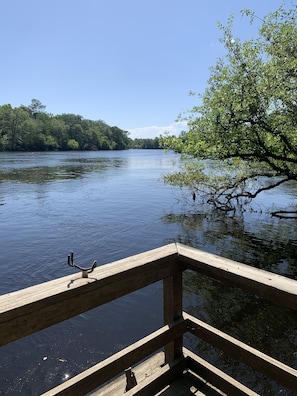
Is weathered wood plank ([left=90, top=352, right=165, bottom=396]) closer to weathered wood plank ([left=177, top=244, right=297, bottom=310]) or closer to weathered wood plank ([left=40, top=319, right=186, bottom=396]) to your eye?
weathered wood plank ([left=40, top=319, right=186, bottom=396])

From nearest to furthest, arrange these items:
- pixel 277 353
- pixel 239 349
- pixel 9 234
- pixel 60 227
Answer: pixel 239 349, pixel 277 353, pixel 9 234, pixel 60 227

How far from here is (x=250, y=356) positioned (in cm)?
197

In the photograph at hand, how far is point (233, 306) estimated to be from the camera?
6977 millimetres

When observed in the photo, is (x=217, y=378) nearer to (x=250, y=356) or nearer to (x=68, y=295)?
(x=250, y=356)

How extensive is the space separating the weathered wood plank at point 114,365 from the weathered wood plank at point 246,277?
542mm

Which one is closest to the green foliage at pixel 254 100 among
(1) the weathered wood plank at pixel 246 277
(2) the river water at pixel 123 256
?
(2) the river water at pixel 123 256

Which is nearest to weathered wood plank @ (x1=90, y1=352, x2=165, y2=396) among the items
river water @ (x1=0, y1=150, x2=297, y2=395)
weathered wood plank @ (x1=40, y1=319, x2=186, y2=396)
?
weathered wood plank @ (x1=40, y1=319, x2=186, y2=396)

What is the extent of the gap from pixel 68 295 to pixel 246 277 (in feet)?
3.55

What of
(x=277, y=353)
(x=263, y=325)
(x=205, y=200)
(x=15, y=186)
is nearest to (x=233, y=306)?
(x=263, y=325)

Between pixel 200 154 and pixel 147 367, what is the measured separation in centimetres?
997

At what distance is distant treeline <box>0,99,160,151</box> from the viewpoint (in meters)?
86.1

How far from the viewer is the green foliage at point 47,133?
86.1 m

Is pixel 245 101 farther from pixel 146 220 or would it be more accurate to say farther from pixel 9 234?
pixel 9 234

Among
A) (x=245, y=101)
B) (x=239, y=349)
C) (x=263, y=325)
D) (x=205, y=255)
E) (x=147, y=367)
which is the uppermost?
(x=245, y=101)
